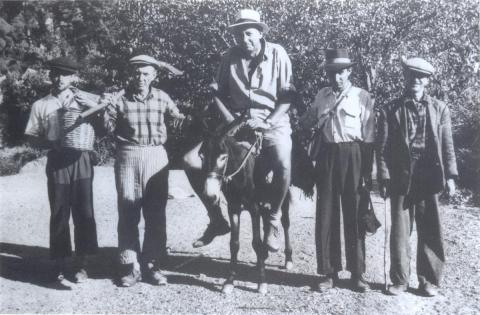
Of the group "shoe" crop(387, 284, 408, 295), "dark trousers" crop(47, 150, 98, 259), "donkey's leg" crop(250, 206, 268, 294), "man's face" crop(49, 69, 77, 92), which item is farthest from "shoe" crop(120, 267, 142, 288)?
"shoe" crop(387, 284, 408, 295)

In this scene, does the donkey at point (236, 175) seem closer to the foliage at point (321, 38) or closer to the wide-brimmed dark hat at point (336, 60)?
the wide-brimmed dark hat at point (336, 60)

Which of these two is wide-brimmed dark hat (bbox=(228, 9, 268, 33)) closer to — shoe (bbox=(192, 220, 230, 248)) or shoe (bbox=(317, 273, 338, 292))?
shoe (bbox=(192, 220, 230, 248))

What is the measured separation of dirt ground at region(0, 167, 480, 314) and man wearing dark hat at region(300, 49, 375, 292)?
39 cm

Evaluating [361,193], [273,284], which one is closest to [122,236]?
[273,284]

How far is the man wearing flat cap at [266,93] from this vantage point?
5.12m

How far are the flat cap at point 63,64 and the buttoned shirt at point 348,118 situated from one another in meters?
2.54

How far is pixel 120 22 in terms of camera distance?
12.0 meters

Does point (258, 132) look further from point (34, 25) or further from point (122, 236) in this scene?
point (34, 25)

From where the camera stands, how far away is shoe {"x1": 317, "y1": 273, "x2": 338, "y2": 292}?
5090 mm

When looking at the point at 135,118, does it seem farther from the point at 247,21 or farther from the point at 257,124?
the point at 247,21

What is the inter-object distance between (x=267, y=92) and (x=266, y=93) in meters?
0.01

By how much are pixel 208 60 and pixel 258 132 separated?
5516 mm

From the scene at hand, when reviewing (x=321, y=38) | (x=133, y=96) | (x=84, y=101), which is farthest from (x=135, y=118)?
(x=321, y=38)

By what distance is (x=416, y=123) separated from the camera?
483cm
